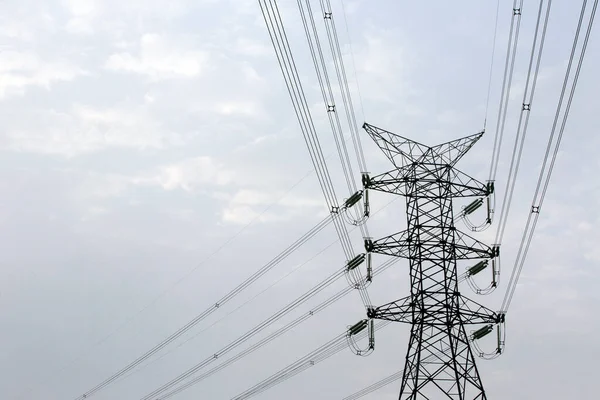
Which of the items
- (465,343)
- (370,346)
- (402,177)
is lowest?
(465,343)

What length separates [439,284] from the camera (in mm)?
37875

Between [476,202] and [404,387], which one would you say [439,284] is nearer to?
[404,387]

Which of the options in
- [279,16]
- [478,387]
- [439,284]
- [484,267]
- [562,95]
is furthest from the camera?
[484,267]

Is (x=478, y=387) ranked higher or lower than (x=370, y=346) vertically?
lower

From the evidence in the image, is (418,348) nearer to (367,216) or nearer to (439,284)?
(439,284)

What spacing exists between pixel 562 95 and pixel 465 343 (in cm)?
1401

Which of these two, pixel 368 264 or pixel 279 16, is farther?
pixel 368 264

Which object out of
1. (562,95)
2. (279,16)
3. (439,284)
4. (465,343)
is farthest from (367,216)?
(279,16)

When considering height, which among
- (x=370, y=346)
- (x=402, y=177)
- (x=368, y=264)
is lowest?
(x=370, y=346)

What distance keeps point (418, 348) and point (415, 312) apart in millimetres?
1731

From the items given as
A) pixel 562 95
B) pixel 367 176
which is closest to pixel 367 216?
pixel 367 176

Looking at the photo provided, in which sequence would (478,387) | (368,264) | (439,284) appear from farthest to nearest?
1. (368,264)
2. (439,284)
3. (478,387)

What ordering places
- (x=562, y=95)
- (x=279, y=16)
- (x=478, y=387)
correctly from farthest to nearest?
1. (x=478, y=387)
2. (x=562, y=95)
3. (x=279, y=16)

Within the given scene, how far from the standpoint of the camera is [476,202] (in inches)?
1769
